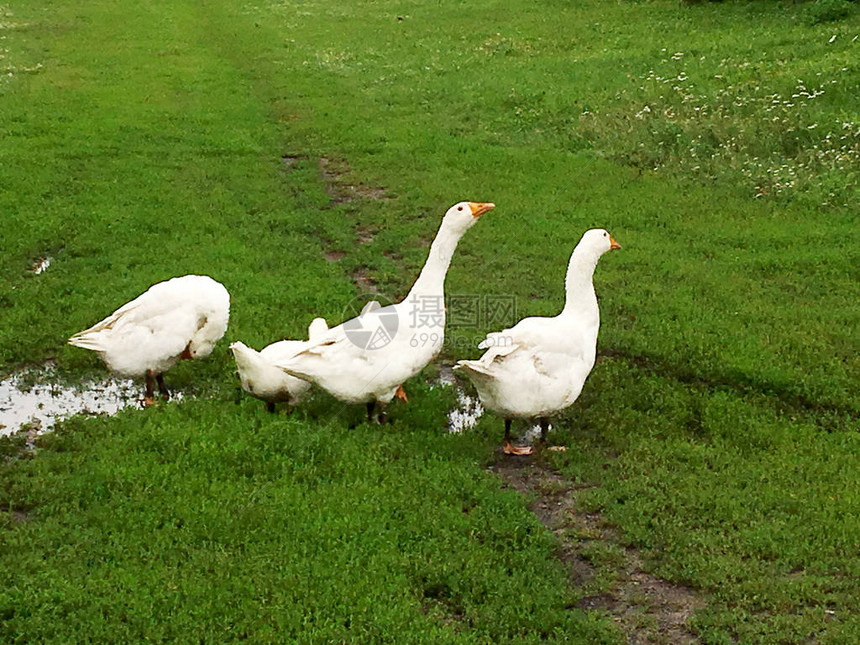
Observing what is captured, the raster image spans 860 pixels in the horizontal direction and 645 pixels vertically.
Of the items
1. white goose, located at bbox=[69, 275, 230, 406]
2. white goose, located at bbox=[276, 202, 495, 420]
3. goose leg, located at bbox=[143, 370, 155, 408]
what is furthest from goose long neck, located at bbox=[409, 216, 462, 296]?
goose leg, located at bbox=[143, 370, 155, 408]

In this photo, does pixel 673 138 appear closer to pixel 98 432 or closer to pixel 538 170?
pixel 538 170

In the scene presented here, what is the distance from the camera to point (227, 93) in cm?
2252

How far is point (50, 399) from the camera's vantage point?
343 inches

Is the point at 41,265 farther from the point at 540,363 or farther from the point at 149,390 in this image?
the point at 540,363

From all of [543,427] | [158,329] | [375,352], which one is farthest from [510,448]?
[158,329]

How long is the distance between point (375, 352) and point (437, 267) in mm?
1078

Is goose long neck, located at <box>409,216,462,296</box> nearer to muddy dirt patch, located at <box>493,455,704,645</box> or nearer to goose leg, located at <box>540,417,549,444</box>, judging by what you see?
goose leg, located at <box>540,417,549,444</box>

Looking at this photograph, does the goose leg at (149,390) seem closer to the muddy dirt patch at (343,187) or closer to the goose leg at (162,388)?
the goose leg at (162,388)

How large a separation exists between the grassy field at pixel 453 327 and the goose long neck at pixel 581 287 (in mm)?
936

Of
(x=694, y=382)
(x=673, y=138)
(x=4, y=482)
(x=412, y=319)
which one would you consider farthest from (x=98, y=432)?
(x=673, y=138)

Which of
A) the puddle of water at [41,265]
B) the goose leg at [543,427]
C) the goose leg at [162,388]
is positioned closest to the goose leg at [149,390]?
the goose leg at [162,388]

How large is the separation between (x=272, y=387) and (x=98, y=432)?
1.45 m

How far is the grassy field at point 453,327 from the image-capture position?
5.86 metres

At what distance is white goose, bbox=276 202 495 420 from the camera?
7.58 m
